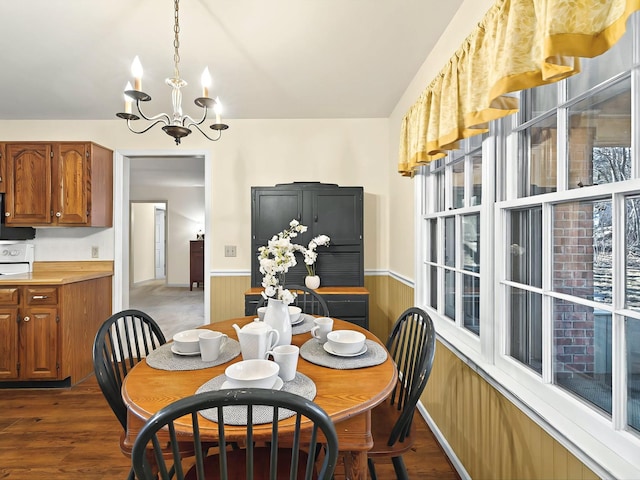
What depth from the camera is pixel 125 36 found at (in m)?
2.10

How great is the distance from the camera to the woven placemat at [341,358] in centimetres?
140

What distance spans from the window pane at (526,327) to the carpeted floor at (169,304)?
167 inches

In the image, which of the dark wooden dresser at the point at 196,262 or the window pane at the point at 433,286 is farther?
the dark wooden dresser at the point at 196,262

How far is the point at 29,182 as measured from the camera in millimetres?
3232

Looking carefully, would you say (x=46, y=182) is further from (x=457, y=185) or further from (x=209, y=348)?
(x=457, y=185)

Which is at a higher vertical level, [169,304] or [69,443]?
[169,304]

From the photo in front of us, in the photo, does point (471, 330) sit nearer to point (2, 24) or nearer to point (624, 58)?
point (624, 58)

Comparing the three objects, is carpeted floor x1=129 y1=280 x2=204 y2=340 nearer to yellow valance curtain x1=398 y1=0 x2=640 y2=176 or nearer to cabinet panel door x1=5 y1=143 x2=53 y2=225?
cabinet panel door x1=5 y1=143 x2=53 y2=225

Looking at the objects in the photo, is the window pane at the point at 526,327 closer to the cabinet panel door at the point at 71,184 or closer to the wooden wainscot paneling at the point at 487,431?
the wooden wainscot paneling at the point at 487,431

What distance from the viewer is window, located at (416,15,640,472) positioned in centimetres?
96

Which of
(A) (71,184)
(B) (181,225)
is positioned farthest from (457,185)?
(B) (181,225)

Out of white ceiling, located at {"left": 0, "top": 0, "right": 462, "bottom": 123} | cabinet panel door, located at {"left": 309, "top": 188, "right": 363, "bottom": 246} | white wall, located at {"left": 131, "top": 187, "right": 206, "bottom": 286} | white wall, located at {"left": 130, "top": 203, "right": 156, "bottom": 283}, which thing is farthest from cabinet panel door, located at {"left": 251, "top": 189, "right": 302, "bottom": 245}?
white wall, located at {"left": 130, "top": 203, "right": 156, "bottom": 283}

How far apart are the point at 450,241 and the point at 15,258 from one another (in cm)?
404

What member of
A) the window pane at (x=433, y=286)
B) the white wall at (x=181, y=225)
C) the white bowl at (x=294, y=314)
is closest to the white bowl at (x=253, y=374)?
the white bowl at (x=294, y=314)
